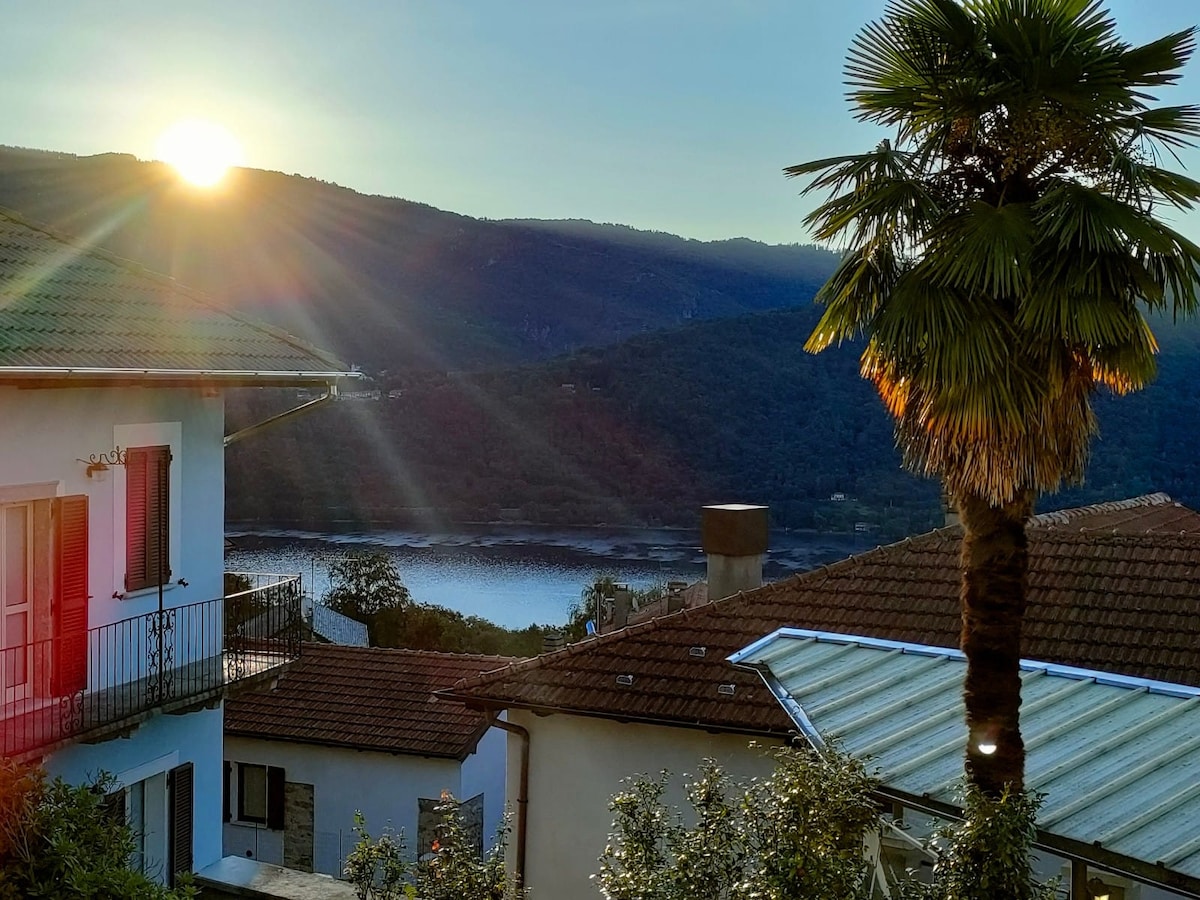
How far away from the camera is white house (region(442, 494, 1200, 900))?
1123 centimetres

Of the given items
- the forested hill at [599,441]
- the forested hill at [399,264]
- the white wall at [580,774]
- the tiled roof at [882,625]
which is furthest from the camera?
the forested hill at [399,264]

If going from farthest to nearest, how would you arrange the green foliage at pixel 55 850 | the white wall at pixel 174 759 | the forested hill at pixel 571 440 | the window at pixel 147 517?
the forested hill at pixel 571 440 → the window at pixel 147 517 → the white wall at pixel 174 759 → the green foliage at pixel 55 850

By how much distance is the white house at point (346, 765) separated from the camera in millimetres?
Result: 17266

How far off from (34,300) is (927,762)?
853cm

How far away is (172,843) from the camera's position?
11500mm

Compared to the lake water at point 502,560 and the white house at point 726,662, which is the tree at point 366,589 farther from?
the white house at point 726,662

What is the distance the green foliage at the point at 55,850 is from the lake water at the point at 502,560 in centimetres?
3952

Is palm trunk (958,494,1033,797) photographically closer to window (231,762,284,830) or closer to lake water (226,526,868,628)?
window (231,762,284,830)

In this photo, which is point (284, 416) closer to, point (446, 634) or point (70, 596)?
point (70, 596)

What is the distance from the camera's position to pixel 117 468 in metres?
10.7

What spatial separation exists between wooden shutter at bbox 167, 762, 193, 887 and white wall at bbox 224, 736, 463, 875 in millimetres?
5609

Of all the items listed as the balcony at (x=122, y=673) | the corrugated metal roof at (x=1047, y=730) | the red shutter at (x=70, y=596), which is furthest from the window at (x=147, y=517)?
the corrugated metal roof at (x=1047, y=730)

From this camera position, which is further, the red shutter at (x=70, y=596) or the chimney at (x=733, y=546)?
the chimney at (x=733, y=546)

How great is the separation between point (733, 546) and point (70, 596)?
7.85 metres
